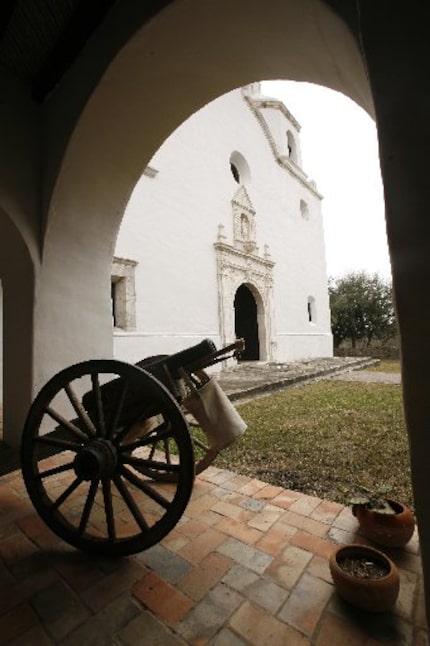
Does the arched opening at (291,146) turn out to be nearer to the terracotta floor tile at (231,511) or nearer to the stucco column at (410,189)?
the stucco column at (410,189)

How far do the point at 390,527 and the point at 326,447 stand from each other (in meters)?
1.87

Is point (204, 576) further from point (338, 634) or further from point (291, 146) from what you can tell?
point (291, 146)

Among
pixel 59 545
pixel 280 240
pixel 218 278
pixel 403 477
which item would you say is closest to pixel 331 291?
pixel 280 240

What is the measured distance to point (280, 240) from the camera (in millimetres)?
14398

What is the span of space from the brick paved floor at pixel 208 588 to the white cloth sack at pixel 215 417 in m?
0.58

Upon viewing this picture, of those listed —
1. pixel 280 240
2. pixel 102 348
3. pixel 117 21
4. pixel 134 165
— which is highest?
Result: pixel 280 240

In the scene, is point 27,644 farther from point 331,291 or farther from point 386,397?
point 331,291

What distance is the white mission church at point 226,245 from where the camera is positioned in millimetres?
8164

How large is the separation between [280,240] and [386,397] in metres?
9.59

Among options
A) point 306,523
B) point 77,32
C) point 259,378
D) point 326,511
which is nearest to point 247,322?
point 259,378

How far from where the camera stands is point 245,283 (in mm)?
12102

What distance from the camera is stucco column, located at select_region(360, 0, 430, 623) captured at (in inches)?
37.8

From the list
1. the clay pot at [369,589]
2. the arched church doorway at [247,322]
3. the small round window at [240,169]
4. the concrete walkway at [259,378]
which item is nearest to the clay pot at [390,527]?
the clay pot at [369,589]

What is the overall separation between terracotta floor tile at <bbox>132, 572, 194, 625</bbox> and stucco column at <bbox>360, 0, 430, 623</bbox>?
95 centimetres
